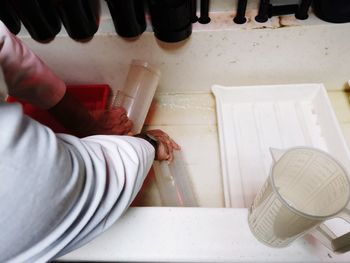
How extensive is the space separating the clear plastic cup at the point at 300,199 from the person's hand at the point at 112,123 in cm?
45

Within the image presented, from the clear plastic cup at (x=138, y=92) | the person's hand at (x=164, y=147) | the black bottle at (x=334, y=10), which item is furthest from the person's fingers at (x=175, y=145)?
the black bottle at (x=334, y=10)

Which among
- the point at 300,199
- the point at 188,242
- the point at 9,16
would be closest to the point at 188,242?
the point at 188,242

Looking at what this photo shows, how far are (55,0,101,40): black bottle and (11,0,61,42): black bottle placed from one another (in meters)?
0.04

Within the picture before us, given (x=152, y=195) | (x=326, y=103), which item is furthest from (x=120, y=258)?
(x=326, y=103)

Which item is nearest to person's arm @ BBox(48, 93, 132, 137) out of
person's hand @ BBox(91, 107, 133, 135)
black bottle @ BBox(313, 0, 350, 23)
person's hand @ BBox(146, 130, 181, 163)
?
person's hand @ BBox(91, 107, 133, 135)

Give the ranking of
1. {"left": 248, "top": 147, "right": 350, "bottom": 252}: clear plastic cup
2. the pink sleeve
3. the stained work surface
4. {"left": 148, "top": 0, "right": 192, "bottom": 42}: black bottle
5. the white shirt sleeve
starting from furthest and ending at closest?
the stained work surface < {"left": 148, "top": 0, "right": 192, "bottom": 42}: black bottle < the pink sleeve < {"left": 248, "top": 147, "right": 350, "bottom": 252}: clear plastic cup < the white shirt sleeve

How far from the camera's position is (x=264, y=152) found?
0.82 meters

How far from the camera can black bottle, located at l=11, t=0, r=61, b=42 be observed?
0.72 metres

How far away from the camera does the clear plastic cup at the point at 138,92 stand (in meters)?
0.88

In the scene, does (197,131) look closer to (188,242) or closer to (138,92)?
(138,92)

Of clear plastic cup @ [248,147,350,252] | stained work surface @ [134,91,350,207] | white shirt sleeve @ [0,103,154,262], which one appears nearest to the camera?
white shirt sleeve @ [0,103,154,262]

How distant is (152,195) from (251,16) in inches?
23.0

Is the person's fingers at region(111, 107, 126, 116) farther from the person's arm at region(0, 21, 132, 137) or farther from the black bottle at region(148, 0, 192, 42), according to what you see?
the black bottle at region(148, 0, 192, 42)

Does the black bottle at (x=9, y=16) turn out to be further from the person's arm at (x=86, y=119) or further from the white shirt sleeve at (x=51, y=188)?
the white shirt sleeve at (x=51, y=188)
